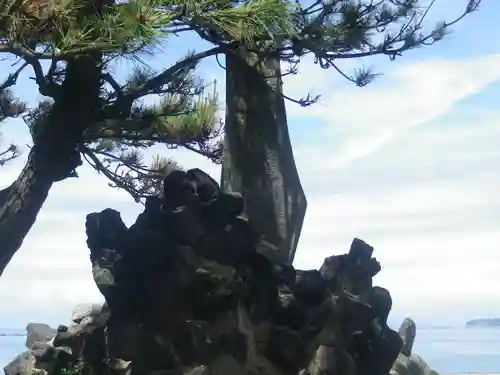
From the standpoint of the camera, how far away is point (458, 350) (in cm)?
417

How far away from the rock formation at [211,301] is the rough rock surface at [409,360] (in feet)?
3.37

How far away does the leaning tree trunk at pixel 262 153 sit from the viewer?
288 cm

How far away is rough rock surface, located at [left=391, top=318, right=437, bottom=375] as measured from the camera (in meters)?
3.60

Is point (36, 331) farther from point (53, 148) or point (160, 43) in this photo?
point (160, 43)

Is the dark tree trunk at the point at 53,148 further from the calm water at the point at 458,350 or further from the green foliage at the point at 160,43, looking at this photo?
the calm water at the point at 458,350

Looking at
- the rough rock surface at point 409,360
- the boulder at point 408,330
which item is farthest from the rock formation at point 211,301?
the boulder at point 408,330

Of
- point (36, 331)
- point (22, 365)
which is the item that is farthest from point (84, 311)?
point (36, 331)

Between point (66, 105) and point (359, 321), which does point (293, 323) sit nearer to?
point (359, 321)

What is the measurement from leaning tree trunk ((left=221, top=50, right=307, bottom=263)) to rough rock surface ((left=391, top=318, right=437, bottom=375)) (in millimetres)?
937

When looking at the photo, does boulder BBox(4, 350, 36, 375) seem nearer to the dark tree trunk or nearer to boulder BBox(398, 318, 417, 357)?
the dark tree trunk

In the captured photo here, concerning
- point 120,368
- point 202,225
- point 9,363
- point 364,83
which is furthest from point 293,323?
point 9,363

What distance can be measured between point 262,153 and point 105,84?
63 cm

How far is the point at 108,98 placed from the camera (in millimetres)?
2967

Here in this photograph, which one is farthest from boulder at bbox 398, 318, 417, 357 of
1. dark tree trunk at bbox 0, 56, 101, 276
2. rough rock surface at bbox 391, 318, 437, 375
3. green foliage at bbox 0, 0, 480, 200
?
dark tree trunk at bbox 0, 56, 101, 276
